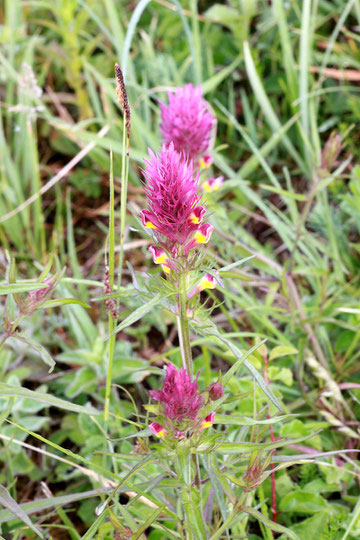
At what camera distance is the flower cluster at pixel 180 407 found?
3.59 feet

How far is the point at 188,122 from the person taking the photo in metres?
1.84

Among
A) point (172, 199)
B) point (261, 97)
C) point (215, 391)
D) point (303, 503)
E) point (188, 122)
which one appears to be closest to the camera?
point (172, 199)

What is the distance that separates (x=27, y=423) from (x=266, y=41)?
7.10 ft

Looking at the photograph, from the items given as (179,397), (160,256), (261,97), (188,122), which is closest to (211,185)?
(188,122)

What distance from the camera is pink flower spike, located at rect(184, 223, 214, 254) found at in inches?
43.6

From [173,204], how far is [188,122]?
84cm

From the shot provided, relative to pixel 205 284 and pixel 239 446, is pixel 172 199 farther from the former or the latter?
pixel 239 446

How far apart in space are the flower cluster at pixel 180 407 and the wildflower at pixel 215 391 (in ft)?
0.13

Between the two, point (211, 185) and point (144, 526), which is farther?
point (211, 185)

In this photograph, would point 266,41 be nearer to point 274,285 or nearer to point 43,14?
point 43,14

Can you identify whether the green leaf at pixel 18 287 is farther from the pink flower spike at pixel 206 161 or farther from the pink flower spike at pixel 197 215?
the pink flower spike at pixel 206 161

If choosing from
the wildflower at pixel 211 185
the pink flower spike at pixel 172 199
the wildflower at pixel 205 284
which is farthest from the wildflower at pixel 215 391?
the wildflower at pixel 211 185

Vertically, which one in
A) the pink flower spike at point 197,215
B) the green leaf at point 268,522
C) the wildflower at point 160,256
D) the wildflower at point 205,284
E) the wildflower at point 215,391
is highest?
the pink flower spike at point 197,215

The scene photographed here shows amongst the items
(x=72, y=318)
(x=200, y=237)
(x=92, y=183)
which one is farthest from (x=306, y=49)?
(x=200, y=237)
